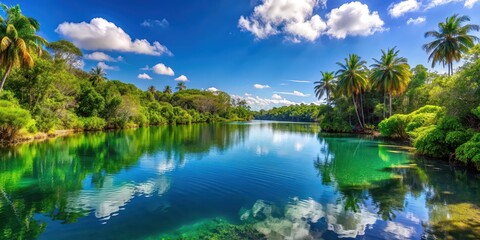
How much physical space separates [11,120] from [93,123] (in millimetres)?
20421

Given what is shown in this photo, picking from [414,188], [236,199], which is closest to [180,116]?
[236,199]

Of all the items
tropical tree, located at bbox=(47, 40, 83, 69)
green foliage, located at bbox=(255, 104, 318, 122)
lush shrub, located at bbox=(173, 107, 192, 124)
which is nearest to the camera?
tropical tree, located at bbox=(47, 40, 83, 69)

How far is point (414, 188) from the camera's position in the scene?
425 inches

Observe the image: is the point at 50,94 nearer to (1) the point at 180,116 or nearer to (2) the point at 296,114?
(1) the point at 180,116

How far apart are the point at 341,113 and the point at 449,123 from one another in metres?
32.1

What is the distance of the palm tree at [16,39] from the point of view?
20.2 m

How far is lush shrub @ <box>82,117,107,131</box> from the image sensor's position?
1601 inches

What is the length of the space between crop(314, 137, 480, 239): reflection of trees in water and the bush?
81.0ft

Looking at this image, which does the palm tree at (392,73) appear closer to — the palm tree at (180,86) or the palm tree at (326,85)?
the palm tree at (326,85)

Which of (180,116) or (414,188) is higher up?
(180,116)

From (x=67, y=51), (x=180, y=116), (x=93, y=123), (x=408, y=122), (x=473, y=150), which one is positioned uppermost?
(x=67, y=51)

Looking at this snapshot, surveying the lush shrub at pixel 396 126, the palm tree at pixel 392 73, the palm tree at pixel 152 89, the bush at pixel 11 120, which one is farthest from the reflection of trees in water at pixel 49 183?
the palm tree at pixel 152 89

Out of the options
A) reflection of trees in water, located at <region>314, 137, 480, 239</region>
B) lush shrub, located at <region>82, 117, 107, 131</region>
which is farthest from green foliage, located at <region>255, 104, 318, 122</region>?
reflection of trees in water, located at <region>314, 137, 480, 239</region>

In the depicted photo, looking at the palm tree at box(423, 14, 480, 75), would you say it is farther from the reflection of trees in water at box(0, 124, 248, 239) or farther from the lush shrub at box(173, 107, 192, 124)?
the lush shrub at box(173, 107, 192, 124)
